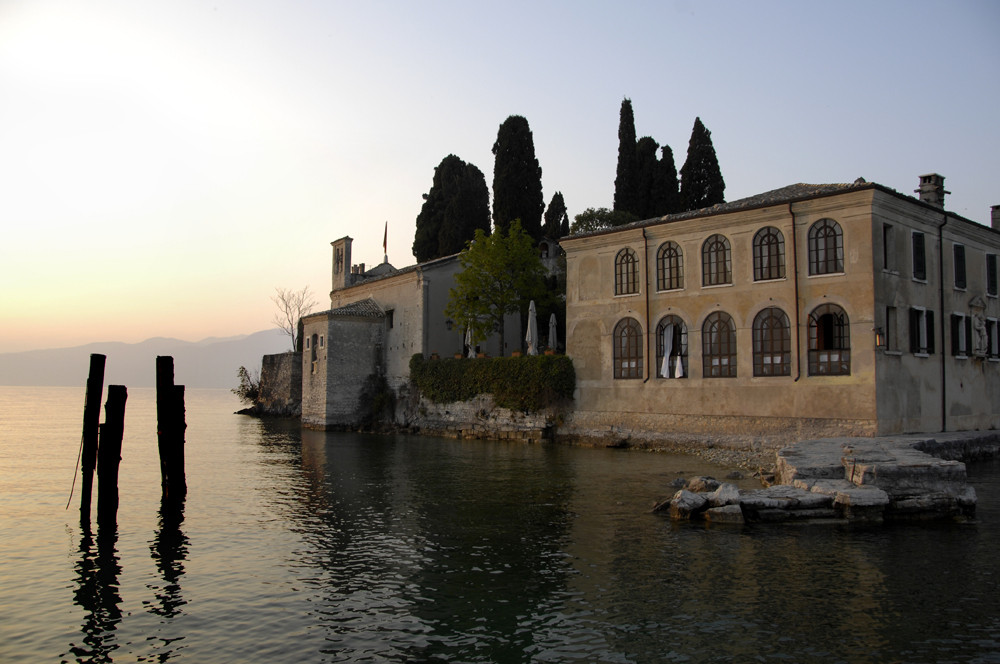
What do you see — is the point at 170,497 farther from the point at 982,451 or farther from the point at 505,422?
the point at 982,451

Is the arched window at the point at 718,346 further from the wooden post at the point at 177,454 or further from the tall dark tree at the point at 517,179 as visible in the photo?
the tall dark tree at the point at 517,179

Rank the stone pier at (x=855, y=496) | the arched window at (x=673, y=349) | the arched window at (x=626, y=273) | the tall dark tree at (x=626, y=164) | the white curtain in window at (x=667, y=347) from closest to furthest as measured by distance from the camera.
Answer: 1. the stone pier at (x=855, y=496)
2. the arched window at (x=673, y=349)
3. the white curtain in window at (x=667, y=347)
4. the arched window at (x=626, y=273)
5. the tall dark tree at (x=626, y=164)

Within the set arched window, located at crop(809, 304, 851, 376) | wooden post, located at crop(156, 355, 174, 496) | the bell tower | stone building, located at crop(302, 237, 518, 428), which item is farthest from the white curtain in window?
the bell tower

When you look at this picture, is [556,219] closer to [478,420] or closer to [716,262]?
[478,420]

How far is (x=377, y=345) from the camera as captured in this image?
1656 inches

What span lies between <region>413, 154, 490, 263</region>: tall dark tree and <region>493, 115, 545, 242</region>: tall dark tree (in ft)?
14.4

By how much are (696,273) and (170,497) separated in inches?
720

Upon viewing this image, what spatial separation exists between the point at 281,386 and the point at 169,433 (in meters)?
41.0

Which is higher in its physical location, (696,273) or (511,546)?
(696,273)

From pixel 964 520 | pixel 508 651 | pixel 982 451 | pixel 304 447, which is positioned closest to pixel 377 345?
pixel 304 447

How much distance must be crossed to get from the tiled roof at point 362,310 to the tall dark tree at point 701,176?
60.9 ft

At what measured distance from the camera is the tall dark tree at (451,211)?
169 ft

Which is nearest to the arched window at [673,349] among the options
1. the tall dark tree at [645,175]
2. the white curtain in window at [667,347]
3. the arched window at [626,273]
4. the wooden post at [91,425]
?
the white curtain in window at [667,347]

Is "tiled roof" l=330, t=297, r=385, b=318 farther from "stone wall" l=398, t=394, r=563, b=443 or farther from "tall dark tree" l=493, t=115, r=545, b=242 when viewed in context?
"tall dark tree" l=493, t=115, r=545, b=242
